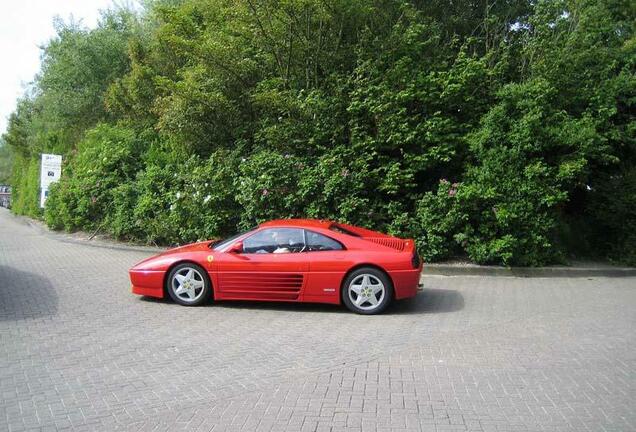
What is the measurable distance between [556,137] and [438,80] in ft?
8.78

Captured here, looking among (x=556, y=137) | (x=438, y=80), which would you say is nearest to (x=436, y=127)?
(x=438, y=80)

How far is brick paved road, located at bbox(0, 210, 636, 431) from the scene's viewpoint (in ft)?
13.1

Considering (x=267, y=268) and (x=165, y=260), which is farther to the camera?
(x=165, y=260)

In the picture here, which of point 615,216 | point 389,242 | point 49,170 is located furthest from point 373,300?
point 49,170

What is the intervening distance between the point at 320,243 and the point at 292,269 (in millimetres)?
549

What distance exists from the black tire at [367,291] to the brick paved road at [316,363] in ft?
0.52

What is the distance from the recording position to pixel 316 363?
5.21 meters

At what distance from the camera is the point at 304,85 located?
13.1 meters

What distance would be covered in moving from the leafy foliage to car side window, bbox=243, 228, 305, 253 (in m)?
3.34

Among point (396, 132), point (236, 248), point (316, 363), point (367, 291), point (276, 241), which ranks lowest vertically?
point (316, 363)

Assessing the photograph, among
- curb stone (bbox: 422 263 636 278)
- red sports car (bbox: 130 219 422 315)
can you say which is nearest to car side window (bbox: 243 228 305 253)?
red sports car (bbox: 130 219 422 315)

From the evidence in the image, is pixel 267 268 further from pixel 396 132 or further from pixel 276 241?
pixel 396 132

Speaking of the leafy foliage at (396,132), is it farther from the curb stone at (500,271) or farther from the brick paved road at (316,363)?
the brick paved road at (316,363)

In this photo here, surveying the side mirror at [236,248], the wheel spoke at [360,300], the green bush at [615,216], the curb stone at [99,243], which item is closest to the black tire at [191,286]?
the side mirror at [236,248]
